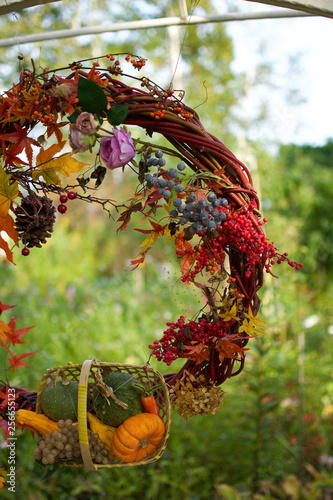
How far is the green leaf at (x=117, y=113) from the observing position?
0.66 meters

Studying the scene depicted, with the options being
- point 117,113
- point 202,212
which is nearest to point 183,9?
point 117,113

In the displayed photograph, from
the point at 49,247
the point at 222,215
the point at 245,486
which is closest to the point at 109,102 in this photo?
the point at 222,215

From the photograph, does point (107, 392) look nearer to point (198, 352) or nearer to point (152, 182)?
point (198, 352)

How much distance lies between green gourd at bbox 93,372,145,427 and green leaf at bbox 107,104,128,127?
448 mm

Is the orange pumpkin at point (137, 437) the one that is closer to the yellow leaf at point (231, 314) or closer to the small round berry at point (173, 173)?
the yellow leaf at point (231, 314)

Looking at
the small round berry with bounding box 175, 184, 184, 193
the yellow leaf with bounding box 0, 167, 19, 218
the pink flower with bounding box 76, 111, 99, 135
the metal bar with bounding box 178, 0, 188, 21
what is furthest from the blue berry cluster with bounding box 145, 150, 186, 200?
the metal bar with bounding box 178, 0, 188, 21

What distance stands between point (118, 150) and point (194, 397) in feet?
1.47

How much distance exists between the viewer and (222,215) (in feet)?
2.22

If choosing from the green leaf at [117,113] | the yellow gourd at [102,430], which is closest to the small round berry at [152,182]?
the green leaf at [117,113]

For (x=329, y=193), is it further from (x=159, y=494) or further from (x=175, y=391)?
(x=175, y=391)

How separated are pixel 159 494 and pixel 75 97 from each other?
5.03ft

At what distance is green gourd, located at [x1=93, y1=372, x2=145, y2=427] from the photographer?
2.46 feet

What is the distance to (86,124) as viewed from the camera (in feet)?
2.18

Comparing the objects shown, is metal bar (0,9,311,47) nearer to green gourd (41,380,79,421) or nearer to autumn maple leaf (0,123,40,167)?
autumn maple leaf (0,123,40,167)
